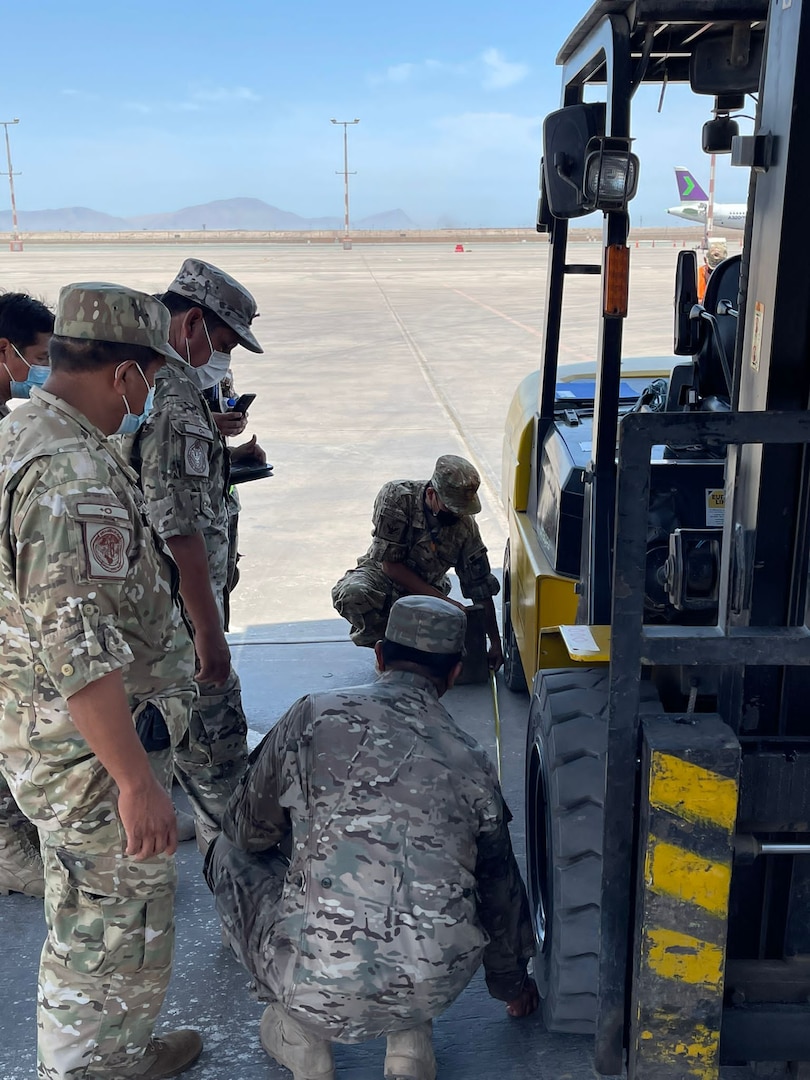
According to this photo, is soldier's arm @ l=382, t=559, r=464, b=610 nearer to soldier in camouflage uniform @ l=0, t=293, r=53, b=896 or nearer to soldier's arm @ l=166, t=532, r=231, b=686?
soldier's arm @ l=166, t=532, r=231, b=686

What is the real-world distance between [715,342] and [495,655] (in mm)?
2062

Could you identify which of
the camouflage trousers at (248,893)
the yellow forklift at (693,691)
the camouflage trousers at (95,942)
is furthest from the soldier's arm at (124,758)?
the yellow forklift at (693,691)

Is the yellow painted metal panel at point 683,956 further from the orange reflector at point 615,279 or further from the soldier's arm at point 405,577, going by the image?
the soldier's arm at point 405,577

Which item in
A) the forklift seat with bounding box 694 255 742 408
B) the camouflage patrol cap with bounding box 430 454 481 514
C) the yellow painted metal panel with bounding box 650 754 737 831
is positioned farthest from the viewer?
the camouflage patrol cap with bounding box 430 454 481 514

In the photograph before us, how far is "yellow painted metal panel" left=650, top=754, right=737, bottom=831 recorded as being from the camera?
1856 millimetres

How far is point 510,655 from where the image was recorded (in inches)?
196

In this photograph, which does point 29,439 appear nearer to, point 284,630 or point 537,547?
point 537,547

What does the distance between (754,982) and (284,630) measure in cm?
389

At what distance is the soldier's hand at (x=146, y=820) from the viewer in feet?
7.68

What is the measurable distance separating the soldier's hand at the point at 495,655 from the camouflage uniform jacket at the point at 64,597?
2382 millimetres

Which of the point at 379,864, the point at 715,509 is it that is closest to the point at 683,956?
the point at 379,864

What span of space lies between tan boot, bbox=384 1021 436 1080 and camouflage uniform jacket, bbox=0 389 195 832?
35.6 inches

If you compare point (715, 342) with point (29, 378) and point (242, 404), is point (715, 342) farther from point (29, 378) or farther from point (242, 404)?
point (29, 378)

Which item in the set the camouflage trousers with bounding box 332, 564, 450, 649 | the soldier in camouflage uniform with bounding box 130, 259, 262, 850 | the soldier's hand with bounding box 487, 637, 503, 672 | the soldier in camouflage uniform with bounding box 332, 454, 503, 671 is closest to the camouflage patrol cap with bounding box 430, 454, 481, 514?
the soldier in camouflage uniform with bounding box 332, 454, 503, 671
